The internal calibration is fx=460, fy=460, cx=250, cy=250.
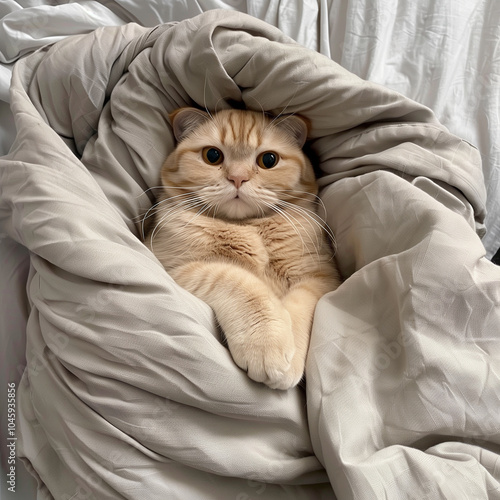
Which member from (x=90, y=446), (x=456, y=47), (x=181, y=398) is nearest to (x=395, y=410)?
(x=181, y=398)

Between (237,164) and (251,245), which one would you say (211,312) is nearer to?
(251,245)

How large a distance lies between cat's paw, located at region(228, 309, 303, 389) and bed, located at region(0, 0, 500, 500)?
0.03m

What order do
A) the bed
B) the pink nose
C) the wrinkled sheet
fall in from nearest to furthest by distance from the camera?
the bed → the pink nose → the wrinkled sheet

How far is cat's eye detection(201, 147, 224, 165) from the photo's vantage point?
1221mm

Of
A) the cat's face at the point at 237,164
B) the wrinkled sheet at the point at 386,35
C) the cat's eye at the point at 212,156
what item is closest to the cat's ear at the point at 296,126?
the cat's face at the point at 237,164

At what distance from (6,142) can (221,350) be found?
33.9 inches

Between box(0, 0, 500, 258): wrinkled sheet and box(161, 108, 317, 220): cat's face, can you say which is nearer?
box(161, 108, 317, 220): cat's face

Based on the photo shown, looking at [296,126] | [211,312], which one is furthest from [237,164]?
[211,312]

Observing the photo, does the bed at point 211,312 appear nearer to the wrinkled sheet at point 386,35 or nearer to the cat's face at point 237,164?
the cat's face at point 237,164

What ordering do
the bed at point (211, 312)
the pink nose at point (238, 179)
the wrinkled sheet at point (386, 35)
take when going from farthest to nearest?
the wrinkled sheet at point (386, 35)
the pink nose at point (238, 179)
the bed at point (211, 312)

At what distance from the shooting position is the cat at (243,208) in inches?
44.9

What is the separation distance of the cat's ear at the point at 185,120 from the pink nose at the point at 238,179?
0.23m

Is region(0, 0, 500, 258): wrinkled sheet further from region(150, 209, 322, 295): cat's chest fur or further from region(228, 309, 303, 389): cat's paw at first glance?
region(228, 309, 303, 389): cat's paw

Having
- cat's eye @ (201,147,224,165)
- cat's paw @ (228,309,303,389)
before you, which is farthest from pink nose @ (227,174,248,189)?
cat's paw @ (228,309,303,389)
